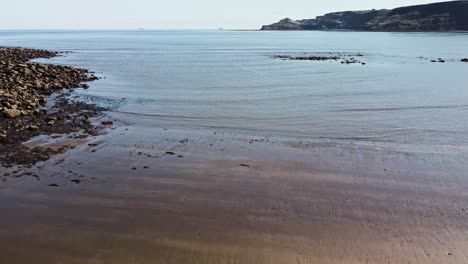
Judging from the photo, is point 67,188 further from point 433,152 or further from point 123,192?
point 433,152

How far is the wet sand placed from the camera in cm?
746

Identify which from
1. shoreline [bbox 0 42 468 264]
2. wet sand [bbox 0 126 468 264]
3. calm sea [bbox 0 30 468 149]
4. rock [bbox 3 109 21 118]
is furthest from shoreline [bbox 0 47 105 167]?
calm sea [bbox 0 30 468 149]

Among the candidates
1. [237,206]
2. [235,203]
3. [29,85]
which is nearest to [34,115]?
[29,85]

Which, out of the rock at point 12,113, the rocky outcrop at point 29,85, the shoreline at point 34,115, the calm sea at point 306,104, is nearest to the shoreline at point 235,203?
the shoreline at point 34,115

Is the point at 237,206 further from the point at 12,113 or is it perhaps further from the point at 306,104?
the point at 306,104

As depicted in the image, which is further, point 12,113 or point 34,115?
point 34,115

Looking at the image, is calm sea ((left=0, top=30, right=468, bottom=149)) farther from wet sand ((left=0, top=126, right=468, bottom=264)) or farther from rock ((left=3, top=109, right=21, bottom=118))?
rock ((left=3, top=109, right=21, bottom=118))

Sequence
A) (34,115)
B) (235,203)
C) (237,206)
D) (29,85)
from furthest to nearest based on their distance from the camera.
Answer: (29,85)
(34,115)
(235,203)
(237,206)

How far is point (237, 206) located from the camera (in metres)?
9.41

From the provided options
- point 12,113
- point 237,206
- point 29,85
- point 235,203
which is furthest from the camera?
point 29,85

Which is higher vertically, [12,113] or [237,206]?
[12,113]

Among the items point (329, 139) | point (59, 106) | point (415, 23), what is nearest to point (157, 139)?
point (329, 139)

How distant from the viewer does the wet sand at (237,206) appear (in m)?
7.46

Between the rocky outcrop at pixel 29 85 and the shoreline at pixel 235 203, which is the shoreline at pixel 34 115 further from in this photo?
the shoreline at pixel 235 203
